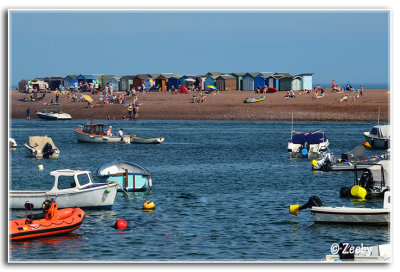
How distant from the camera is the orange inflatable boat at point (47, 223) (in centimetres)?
3005

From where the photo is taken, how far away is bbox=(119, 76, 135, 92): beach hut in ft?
569

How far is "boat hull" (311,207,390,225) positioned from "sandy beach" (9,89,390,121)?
86497mm

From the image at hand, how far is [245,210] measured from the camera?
132ft

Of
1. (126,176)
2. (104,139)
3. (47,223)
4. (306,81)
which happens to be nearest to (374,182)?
(126,176)

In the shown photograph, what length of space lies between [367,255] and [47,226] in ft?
49.5

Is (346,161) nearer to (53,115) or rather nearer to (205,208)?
(205,208)

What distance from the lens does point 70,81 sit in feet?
580

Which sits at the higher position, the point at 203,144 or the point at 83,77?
the point at 83,77

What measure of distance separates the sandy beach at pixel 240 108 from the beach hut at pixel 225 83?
1568 centimetres

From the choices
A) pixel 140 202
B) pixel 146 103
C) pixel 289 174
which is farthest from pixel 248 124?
pixel 140 202

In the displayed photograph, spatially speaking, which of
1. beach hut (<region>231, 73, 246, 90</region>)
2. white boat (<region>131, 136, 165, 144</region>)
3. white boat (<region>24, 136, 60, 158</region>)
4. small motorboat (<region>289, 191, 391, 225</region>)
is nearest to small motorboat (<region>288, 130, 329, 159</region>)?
white boat (<region>131, 136, 165, 144</region>)

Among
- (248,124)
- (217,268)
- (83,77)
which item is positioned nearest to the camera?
(217,268)
